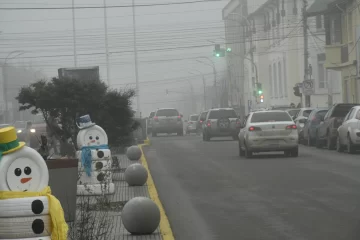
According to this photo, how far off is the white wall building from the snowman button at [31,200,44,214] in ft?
173

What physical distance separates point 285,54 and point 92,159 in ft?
205

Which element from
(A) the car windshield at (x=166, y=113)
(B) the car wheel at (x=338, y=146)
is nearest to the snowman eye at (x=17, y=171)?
(B) the car wheel at (x=338, y=146)

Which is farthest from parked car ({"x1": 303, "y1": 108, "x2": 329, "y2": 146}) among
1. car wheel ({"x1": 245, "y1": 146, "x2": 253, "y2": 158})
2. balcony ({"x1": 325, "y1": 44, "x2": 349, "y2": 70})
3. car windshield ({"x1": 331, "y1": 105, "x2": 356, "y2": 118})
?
balcony ({"x1": 325, "y1": 44, "x2": 349, "y2": 70})

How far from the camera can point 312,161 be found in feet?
86.3

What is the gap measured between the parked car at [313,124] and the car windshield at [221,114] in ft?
29.3

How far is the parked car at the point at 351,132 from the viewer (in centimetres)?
2886

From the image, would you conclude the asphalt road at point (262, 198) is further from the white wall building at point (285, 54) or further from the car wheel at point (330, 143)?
the white wall building at point (285, 54)

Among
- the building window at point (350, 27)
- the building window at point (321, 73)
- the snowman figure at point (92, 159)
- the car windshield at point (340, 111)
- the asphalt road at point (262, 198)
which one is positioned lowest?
the asphalt road at point (262, 198)

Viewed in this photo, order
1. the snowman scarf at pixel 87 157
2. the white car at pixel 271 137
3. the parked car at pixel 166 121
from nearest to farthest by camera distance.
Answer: the snowman scarf at pixel 87 157 < the white car at pixel 271 137 < the parked car at pixel 166 121

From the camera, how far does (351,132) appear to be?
95.3 feet

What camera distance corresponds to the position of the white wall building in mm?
71750

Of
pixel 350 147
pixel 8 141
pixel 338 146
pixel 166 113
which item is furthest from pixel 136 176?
pixel 166 113

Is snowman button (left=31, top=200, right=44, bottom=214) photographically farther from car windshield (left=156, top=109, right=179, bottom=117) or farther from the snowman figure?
car windshield (left=156, top=109, right=179, bottom=117)

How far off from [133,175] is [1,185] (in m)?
11.3
